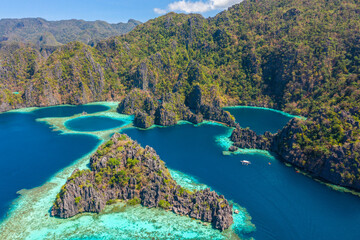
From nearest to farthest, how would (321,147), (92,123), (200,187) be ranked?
(200,187), (321,147), (92,123)

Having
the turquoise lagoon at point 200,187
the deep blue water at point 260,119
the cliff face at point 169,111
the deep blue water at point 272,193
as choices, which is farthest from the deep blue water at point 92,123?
the deep blue water at point 260,119

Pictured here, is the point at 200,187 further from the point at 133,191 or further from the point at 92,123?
the point at 92,123

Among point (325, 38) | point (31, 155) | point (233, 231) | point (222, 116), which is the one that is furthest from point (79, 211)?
point (325, 38)

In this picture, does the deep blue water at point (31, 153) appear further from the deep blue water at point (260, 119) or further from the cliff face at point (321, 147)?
the deep blue water at point (260, 119)

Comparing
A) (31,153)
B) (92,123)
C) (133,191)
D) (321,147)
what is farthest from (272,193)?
(92,123)

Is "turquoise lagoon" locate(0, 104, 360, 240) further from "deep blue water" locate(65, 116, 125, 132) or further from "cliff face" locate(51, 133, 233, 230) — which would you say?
"deep blue water" locate(65, 116, 125, 132)

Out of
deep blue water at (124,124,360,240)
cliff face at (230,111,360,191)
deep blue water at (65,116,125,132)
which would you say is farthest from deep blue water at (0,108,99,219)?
cliff face at (230,111,360,191)

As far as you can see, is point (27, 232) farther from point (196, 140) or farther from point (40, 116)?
point (40, 116)
